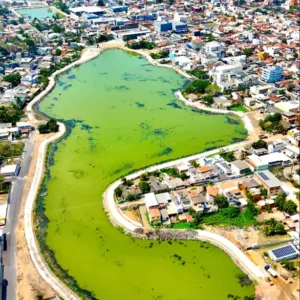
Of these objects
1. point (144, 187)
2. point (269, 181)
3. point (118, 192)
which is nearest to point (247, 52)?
point (269, 181)

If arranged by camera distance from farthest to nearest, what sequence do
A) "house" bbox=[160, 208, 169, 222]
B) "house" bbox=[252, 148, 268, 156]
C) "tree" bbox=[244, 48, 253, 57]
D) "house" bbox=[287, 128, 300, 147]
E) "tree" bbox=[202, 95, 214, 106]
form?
"tree" bbox=[244, 48, 253, 57], "tree" bbox=[202, 95, 214, 106], "house" bbox=[287, 128, 300, 147], "house" bbox=[252, 148, 268, 156], "house" bbox=[160, 208, 169, 222]

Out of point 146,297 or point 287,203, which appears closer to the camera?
point 146,297

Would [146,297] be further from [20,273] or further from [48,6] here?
[48,6]

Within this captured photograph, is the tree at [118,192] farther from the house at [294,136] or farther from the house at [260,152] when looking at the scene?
the house at [294,136]

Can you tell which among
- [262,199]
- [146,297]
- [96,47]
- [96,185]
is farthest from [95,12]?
[146,297]

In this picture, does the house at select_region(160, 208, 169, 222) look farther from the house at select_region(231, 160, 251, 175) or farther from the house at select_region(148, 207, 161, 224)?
the house at select_region(231, 160, 251, 175)

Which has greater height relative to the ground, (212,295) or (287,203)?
(287,203)

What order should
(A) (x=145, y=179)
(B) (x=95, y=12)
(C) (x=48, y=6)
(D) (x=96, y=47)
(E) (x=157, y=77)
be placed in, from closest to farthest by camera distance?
1. (A) (x=145, y=179)
2. (E) (x=157, y=77)
3. (D) (x=96, y=47)
4. (B) (x=95, y=12)
5. (C) (x=48, y=6)

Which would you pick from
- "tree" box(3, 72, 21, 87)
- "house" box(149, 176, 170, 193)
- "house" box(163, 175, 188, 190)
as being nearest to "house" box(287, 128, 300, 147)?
"house" box(163, 175, 188, 190)
